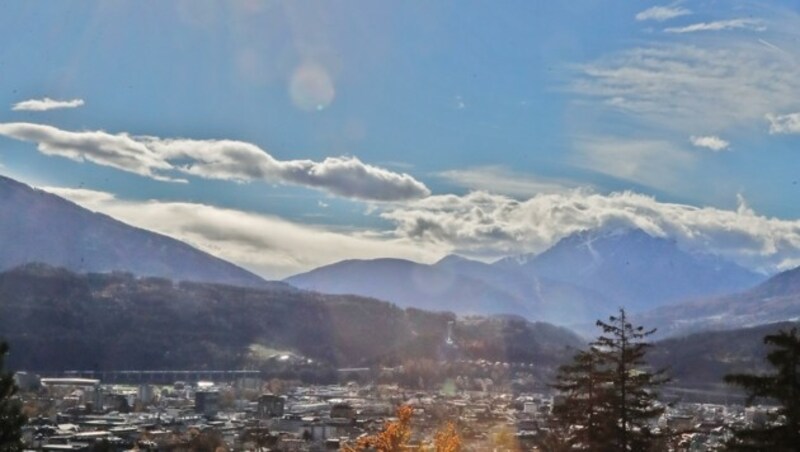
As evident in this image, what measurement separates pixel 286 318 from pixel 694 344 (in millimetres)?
66172

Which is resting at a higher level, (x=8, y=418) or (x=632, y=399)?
(x=632, y=399)

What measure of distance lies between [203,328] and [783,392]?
137 m

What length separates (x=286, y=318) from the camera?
6171 inches

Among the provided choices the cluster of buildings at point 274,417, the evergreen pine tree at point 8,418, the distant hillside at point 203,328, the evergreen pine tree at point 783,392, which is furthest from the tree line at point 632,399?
the distant hillside at point 203,328

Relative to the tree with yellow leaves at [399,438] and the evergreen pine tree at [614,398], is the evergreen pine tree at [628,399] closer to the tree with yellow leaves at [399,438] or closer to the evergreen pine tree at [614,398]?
the evergreen pine tree at [614,398]

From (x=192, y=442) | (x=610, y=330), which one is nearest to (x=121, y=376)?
(x=192, y=442)

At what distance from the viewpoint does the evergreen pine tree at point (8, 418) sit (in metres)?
16.8

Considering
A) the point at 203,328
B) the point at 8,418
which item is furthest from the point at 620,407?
the point at 203,328

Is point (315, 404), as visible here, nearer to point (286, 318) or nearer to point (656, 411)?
point (656, 411)

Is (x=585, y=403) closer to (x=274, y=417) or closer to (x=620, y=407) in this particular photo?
(x=620, y=407)

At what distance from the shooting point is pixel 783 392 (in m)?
10.2

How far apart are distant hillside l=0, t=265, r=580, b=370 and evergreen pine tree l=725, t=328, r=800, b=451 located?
108 meters

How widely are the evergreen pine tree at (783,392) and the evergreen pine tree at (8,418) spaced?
1270 cm

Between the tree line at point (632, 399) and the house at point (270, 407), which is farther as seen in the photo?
the house at point (270, 407)
